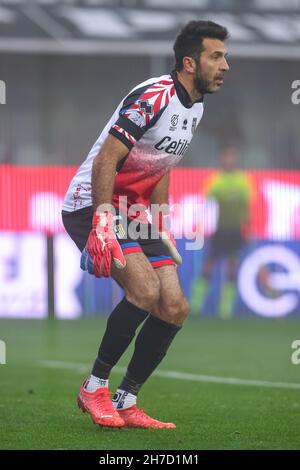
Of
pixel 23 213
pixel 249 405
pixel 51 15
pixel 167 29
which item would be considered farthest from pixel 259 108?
pixel 249 405

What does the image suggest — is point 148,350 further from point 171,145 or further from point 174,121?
point 174,121

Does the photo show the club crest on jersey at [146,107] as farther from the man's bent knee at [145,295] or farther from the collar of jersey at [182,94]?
the man's bent knee at [145,295]

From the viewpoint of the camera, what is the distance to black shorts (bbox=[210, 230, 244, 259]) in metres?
16.8

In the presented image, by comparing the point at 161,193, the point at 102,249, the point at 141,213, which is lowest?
the point at 102,249

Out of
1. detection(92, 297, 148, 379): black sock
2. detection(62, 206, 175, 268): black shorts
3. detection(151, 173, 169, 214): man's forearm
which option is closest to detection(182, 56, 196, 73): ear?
detection(151, 173, 169, 214): man's forearm

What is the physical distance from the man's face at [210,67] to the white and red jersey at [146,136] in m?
0.12

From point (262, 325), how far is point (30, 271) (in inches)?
121

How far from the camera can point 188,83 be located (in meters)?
7.02

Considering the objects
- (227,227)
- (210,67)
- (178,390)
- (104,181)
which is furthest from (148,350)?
(227,227)

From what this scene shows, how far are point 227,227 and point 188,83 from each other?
10.1 metres

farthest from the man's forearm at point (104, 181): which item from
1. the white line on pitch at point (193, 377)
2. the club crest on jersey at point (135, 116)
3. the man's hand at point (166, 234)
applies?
the white line on pitch at point (193, 377)

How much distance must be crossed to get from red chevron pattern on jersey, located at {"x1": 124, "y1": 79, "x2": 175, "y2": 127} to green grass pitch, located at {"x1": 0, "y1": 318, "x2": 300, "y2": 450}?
1713 millimetres

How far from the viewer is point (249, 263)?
16812mm

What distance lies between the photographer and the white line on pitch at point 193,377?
9.46m
